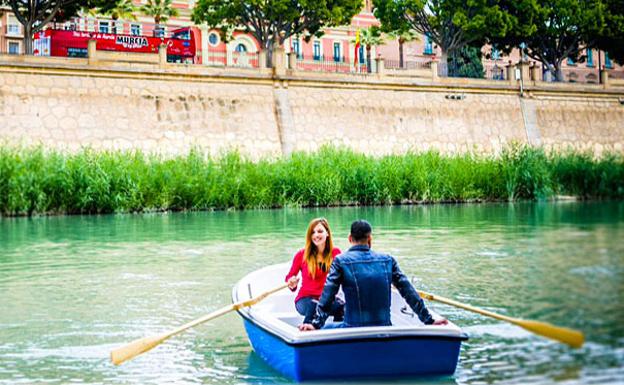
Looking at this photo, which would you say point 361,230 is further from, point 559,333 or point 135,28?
point 135,28

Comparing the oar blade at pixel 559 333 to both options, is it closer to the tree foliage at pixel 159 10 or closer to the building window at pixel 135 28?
the tree foliage at pixel 159 10

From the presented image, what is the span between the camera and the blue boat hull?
5.91 meters

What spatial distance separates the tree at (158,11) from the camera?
1711 inches

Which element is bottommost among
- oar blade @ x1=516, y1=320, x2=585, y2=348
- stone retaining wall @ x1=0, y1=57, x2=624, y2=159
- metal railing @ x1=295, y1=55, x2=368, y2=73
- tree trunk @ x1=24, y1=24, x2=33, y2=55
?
oar blade @ x1=516, y1=320, x2=585, y2=348

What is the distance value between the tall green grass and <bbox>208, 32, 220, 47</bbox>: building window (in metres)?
20.9

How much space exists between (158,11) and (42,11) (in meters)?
12.6

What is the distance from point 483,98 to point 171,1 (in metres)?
16.2

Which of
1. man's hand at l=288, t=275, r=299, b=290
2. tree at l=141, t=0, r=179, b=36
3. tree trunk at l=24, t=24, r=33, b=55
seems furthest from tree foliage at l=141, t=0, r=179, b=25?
man's hand at l=288, t=275, r=299, b=290

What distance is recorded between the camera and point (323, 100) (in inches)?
1364

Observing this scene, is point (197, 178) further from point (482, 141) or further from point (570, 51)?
point (570, 51)

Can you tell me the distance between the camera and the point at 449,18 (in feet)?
126

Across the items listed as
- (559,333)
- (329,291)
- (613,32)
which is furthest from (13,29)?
(559,333)

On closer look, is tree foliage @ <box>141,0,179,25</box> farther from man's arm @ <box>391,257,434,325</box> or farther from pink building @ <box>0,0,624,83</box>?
man's arm @ <box>391,257,434,325</box>

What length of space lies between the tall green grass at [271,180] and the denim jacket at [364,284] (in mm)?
18007
